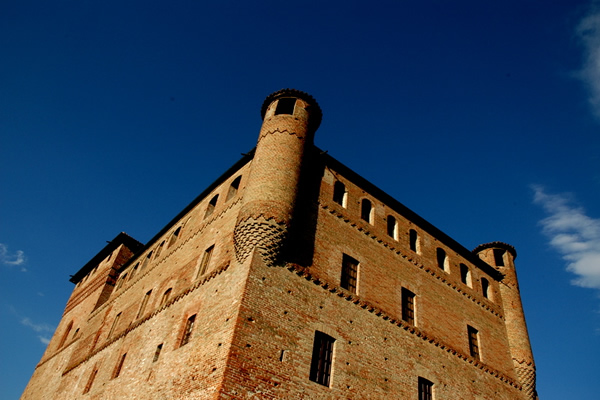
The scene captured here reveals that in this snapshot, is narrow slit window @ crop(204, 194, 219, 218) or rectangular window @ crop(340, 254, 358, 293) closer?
rectangular window @ crop(340, 254, 358, 293)

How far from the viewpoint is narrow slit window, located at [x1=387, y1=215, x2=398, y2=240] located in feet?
51.8

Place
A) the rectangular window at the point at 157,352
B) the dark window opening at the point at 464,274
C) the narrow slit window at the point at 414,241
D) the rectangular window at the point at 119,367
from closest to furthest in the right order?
the rectangular window at the point at 157,352
the rectangular window at the point at 119,367
the narrow slit window at the point at 414,241
the dark window opening at the point at 464,274

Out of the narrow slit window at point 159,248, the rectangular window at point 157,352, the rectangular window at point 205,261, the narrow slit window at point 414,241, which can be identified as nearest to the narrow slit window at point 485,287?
the narrow slit window at point 414,241

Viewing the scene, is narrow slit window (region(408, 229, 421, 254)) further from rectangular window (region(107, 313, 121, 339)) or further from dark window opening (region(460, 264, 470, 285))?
rectangular window (region(107, 313, 121, 339))

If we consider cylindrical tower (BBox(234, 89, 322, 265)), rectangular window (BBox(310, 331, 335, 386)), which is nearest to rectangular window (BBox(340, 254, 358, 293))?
rectangular window (BBox(310, 331, 335, 386))

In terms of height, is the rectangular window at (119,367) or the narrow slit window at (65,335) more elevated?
the narrow slit window at (65,335)

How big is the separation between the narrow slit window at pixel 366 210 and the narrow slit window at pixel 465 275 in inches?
208

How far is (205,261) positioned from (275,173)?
3.74 meters

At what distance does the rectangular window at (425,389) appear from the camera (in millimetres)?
12495

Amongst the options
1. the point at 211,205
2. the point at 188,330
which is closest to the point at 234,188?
the point at 211,205

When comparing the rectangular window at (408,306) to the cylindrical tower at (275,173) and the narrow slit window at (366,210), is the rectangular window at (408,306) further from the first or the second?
the cylindrical tower at (275,173)

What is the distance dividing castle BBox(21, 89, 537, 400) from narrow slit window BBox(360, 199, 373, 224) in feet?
0.27

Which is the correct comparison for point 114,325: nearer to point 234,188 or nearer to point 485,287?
point 234,188

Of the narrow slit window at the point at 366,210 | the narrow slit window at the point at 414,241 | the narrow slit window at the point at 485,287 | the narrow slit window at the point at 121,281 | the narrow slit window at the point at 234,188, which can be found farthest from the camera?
the narrow slit window at the point at 121,281
